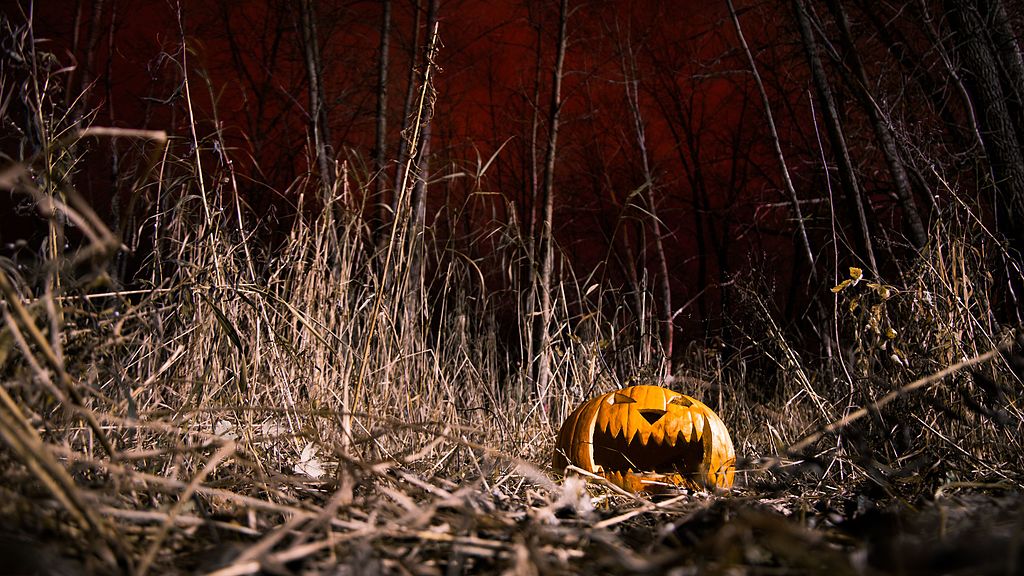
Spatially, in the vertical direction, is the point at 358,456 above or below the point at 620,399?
above

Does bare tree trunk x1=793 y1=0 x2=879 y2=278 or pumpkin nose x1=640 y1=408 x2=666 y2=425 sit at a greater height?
bare tree trunk x1=793 y1=0 x2=879 y2=278

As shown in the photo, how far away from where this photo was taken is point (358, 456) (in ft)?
3.59

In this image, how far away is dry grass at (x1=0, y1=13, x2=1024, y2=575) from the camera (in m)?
0.55

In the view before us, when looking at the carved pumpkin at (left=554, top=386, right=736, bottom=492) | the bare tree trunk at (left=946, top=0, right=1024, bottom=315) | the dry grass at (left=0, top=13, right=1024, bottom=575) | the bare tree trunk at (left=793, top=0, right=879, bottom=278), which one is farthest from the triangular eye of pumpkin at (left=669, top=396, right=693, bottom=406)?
the bare tree trunk at (left=946, top=0, right=1024, bottom=315)

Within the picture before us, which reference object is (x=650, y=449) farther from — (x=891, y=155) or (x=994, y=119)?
(x=994, y=119)

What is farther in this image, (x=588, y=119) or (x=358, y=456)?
(x=588, y=119)

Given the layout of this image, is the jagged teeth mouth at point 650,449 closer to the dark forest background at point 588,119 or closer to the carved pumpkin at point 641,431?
the carved pumpkin at point 641,431

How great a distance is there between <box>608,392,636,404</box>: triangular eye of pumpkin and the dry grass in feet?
1.00

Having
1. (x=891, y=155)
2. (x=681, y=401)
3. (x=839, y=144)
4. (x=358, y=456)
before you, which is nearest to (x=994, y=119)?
(x=891, y=155)

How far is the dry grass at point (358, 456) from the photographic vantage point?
1.80 feet

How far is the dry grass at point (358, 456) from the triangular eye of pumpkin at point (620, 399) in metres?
0.30

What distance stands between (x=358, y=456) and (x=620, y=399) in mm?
864

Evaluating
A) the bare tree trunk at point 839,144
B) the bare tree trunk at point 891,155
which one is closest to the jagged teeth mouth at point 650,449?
the bare tree trunk at point 839,144

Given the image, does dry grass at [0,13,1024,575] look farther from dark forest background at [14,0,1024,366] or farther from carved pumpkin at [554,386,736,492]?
dark forest background at [14,0,1024,366]
